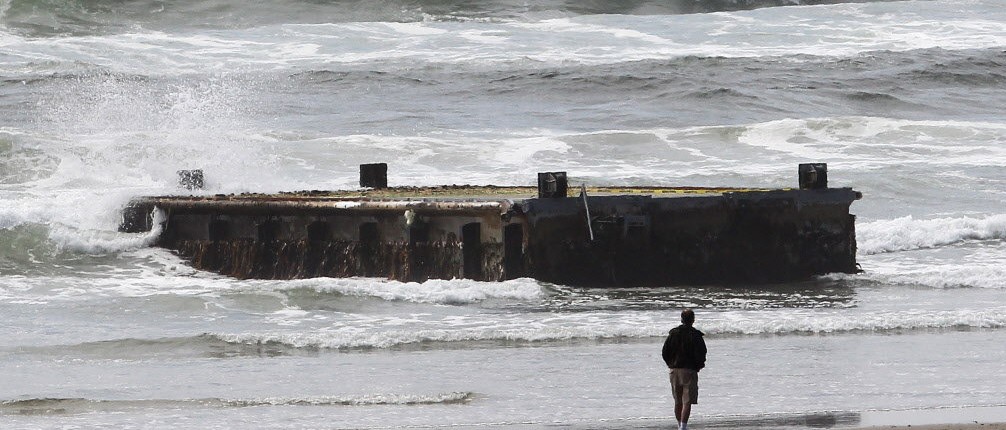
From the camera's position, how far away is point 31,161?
27688 mm

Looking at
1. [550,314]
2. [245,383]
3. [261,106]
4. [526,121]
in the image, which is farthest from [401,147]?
[245,383]

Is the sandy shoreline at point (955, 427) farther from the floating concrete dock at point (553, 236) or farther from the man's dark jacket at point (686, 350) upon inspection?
the floating concrete dock at point (553, 236)

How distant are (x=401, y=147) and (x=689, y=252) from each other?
15070mm

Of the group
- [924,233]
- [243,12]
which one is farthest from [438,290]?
[243,12]

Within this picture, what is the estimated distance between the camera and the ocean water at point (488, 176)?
1074 cm

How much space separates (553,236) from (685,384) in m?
6.31

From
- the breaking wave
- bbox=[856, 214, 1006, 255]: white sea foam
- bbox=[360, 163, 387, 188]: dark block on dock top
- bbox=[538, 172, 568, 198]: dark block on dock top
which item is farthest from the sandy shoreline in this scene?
the breaking wave

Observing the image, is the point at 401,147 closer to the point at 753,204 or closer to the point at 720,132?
the point at 720,132

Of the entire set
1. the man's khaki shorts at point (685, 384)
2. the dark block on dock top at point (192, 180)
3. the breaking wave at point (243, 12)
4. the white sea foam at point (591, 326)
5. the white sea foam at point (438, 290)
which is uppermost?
the breaking wave at point (243, 12)

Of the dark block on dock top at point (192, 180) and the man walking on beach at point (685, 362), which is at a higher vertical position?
the dark block on dock top at point (192, 180)

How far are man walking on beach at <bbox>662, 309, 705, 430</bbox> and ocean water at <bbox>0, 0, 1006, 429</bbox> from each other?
589mm

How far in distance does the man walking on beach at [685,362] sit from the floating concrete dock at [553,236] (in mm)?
5946

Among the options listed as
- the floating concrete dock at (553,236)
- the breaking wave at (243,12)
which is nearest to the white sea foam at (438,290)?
the floating concrete dock at (553,236)

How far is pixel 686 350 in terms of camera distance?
874 centimetres
